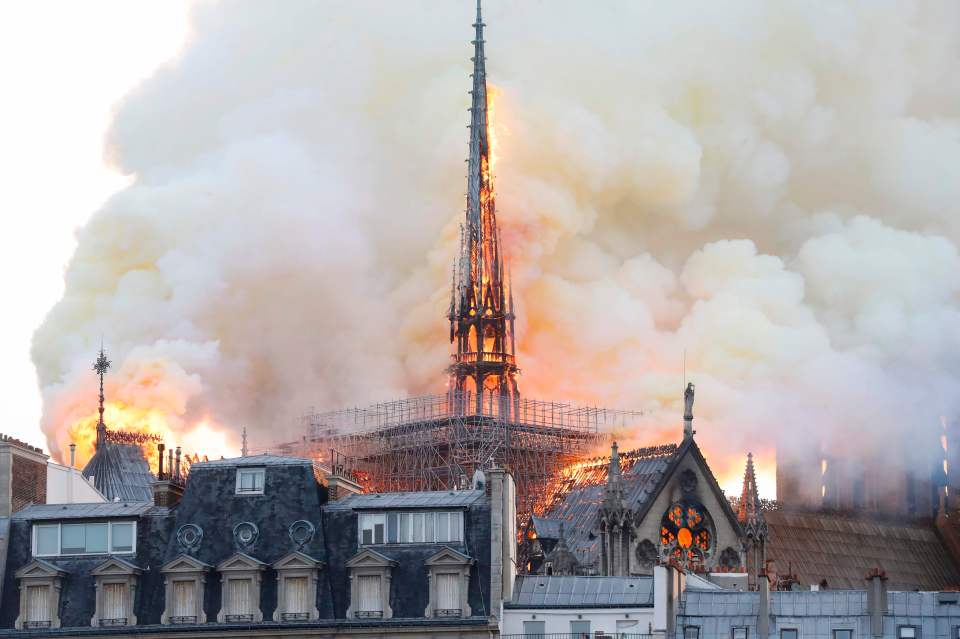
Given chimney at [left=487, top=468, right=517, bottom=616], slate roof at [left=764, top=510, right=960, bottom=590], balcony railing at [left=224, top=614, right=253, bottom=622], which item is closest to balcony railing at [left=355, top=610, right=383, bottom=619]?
balcony railing at [left=224, top=614, right=253, bottom=622]

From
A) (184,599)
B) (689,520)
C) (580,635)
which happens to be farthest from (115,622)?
(689,520)

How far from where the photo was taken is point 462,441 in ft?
510

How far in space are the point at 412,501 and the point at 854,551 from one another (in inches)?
3450

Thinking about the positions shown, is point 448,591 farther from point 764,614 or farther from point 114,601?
point 114,601

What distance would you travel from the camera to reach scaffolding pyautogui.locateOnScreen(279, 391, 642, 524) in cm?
15488

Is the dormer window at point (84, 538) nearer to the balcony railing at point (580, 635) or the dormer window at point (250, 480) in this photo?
the dormer window at point (250, 480)

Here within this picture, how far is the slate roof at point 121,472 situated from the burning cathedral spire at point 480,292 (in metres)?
18.6

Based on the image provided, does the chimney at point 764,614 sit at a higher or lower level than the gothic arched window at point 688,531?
lower

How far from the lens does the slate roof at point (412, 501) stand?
9962 cm

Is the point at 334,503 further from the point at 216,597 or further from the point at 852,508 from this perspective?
the point at 852,508

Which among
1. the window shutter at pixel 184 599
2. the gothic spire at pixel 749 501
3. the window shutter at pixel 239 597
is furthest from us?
the gothic spire at pixel 749 501

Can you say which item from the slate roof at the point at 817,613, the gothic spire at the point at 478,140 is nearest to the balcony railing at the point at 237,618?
the slate roof at the point at 817,613

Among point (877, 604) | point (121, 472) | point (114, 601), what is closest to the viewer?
point (877, 604)

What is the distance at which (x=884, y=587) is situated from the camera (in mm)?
96562
